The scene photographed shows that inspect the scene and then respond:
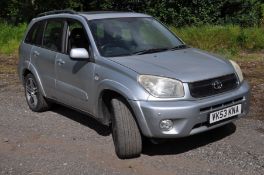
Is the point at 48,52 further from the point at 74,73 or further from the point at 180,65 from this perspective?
the point at 180,65

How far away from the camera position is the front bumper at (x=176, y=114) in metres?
5.19

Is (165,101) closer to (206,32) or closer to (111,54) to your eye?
(111,54)

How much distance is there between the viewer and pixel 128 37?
6336 mm

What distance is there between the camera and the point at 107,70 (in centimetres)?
581

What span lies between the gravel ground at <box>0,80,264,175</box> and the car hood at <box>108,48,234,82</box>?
92 centimetres

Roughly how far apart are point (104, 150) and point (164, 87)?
123 centimetres

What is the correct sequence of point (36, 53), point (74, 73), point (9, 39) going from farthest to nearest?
1. point (9, 39)
2. point (36, 53)
3. point (74, 73)

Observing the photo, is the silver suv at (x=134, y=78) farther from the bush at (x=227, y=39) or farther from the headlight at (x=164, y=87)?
the bush at (x=227, y=39)

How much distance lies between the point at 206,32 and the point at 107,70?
27.9 feet

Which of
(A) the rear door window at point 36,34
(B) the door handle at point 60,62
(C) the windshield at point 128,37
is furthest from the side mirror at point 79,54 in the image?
(A) the rear door window at point 36,34

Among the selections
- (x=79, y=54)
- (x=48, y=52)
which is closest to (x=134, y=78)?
(x=79, y=54)

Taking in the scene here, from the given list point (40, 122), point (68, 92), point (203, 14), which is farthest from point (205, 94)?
point (203, 14)

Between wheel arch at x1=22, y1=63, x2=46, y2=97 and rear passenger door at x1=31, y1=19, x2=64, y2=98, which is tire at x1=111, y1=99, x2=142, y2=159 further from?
wheel arch at x1=22, y1=63, x2=46, y2=97

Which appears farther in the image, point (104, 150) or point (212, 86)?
point (104, 150)
